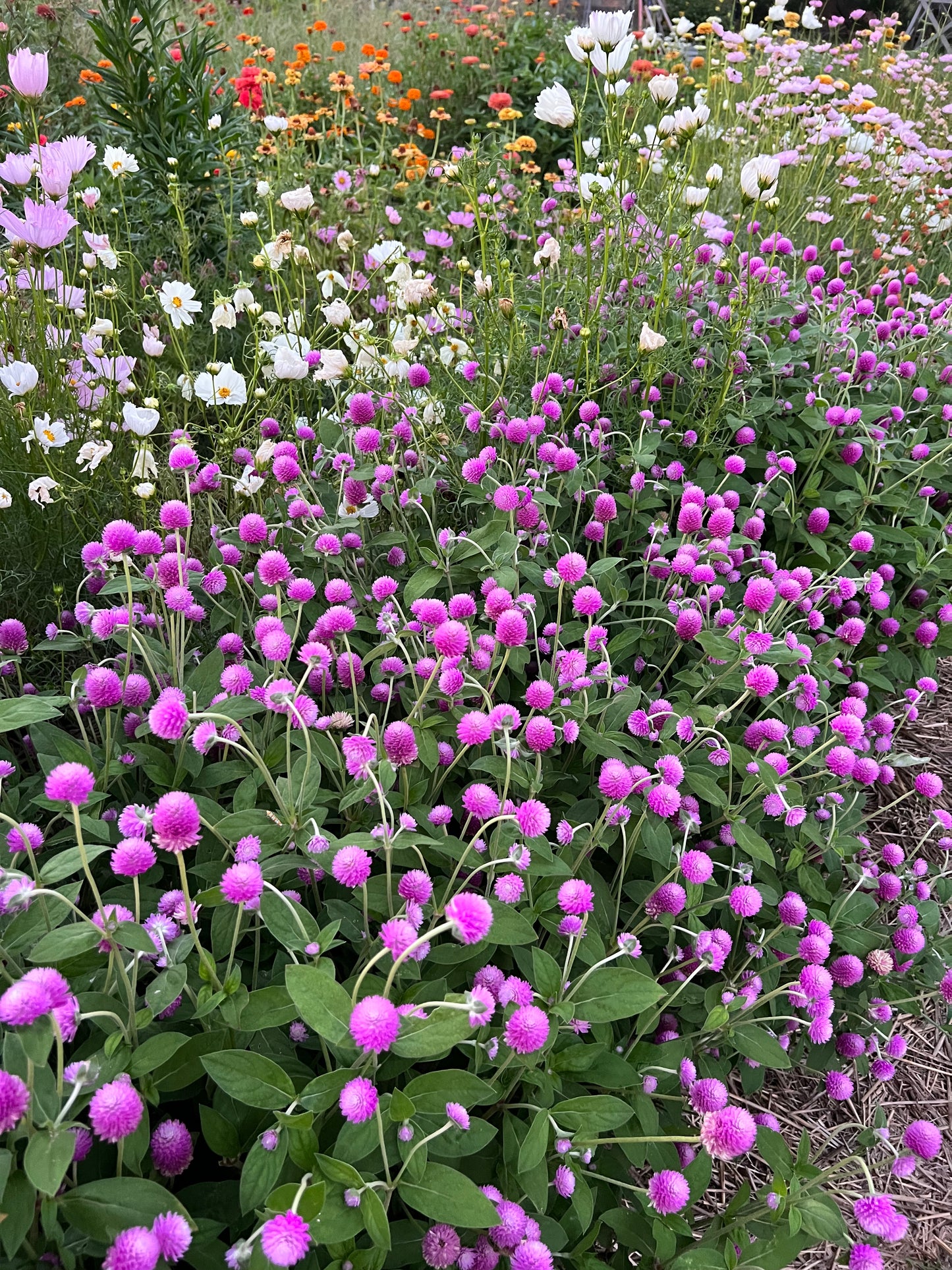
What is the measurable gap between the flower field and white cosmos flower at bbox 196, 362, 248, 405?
0.02 metres

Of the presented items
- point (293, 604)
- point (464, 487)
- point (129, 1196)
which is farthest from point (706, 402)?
point (129, 1196)

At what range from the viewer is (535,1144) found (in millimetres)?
1094

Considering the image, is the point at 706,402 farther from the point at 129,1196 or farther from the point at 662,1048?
the point at 129,1196

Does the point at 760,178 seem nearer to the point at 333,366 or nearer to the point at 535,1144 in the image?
the point at 333,366

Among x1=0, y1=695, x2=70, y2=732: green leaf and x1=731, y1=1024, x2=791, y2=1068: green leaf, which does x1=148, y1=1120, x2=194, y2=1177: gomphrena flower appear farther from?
x1=731, y1=1024, x2=791, y2=1068: green leaf

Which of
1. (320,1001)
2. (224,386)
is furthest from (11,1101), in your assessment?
(224,386)

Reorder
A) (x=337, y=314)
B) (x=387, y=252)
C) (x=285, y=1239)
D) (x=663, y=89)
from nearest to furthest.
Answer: (x=285, y=1239)
(x=337, y=314)
(x=663, y=89)
(x=387, y=252)

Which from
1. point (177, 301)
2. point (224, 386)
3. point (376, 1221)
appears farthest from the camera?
point (177, 301)

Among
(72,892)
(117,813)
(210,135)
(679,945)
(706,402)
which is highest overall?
(210,135)

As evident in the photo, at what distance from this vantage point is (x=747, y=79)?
5996 millimetres

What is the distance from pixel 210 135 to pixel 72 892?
3375 mm

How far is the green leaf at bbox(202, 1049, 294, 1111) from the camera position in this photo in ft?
3.42

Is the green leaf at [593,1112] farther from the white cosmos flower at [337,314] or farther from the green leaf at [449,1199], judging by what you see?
the white cosmos flower at [337,314]

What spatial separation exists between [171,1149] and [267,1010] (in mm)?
188
